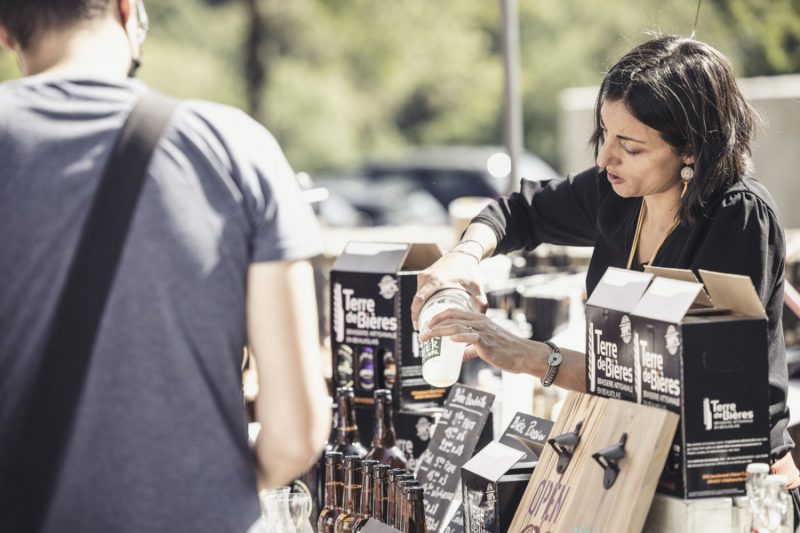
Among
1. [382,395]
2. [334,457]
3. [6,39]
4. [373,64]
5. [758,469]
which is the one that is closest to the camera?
[6,39]

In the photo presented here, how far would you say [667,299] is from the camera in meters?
2.03

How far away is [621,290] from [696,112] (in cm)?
52

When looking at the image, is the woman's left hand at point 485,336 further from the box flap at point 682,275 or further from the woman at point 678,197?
the box flap at point 682,275

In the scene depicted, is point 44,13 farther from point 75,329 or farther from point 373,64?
point 373,64

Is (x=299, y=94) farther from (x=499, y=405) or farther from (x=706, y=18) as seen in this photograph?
(x=499, y=405)

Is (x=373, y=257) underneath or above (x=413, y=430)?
above

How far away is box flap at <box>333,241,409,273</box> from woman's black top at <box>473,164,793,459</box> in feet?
0.86

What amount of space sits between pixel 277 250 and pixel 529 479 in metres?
1.01

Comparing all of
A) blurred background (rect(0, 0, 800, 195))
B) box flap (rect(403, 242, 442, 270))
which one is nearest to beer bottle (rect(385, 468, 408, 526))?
box flap (rect(403, 242, 442, 270))

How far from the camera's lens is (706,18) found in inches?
672

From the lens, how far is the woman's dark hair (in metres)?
2.38

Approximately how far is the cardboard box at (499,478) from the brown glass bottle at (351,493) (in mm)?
314

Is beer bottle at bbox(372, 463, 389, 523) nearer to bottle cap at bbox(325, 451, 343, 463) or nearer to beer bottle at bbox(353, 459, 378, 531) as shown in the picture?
beer bottle at bbox(353, 459, 378, 531)

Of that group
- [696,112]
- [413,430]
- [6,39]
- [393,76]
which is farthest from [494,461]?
[393,76]
